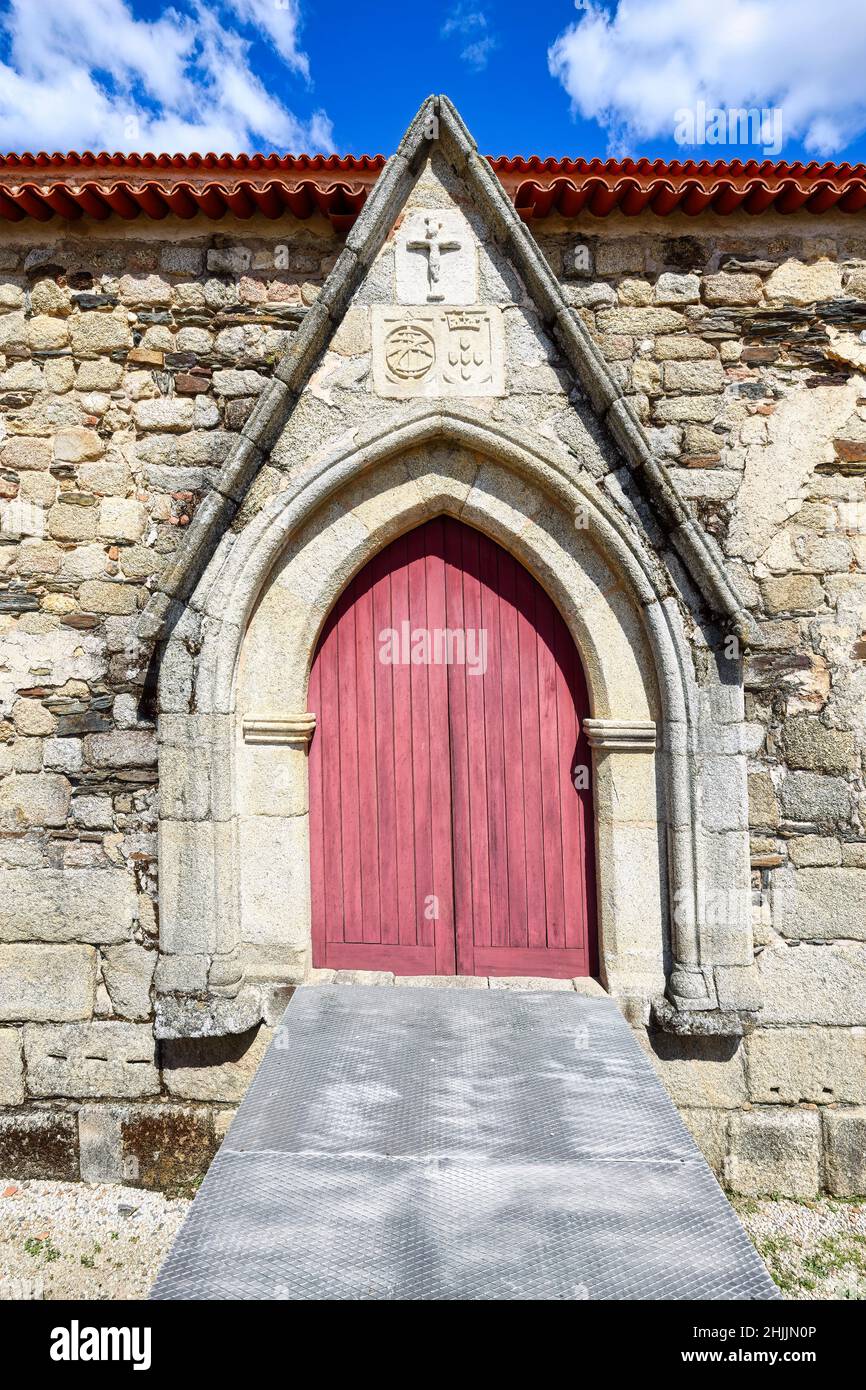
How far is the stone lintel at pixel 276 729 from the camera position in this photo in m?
3.43

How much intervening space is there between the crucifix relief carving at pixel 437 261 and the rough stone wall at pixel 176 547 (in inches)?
15.6

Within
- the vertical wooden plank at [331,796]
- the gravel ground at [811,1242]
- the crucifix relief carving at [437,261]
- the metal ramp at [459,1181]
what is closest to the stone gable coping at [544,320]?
the crucifix relief carving at [437,261]

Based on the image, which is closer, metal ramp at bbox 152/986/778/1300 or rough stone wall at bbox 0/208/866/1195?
metal ramp at bbox 152/986/778/1300

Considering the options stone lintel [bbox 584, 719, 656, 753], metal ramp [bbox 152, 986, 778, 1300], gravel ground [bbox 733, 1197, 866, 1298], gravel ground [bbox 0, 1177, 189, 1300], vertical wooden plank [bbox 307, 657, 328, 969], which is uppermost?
stone lintel [bbox 584, 719, 656, 753]

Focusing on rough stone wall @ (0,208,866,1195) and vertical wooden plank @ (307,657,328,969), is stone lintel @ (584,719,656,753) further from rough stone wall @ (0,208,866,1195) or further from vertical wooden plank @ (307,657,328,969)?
vertical wooden plank @ (307,657,328,969)

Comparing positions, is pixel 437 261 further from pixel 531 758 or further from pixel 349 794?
pixel 349 794

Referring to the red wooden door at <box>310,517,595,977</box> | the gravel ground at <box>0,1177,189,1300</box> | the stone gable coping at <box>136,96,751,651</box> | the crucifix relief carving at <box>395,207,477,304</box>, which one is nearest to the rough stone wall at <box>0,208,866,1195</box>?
the gravel ground at <box>0,1177,189,1300</box>

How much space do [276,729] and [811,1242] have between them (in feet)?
11.0

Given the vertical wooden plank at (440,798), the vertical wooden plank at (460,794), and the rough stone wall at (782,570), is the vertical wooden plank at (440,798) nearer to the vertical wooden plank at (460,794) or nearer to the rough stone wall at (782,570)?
the vertical wooden plank at (460,794)

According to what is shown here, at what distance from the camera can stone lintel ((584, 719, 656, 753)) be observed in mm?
3373

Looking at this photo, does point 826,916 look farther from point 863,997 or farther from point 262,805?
point 262,805

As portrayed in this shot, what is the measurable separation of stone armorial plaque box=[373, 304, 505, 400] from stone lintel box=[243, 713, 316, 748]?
1638 mm

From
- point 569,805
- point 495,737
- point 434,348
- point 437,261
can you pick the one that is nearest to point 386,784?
point 495,737

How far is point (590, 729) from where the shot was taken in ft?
11.3
